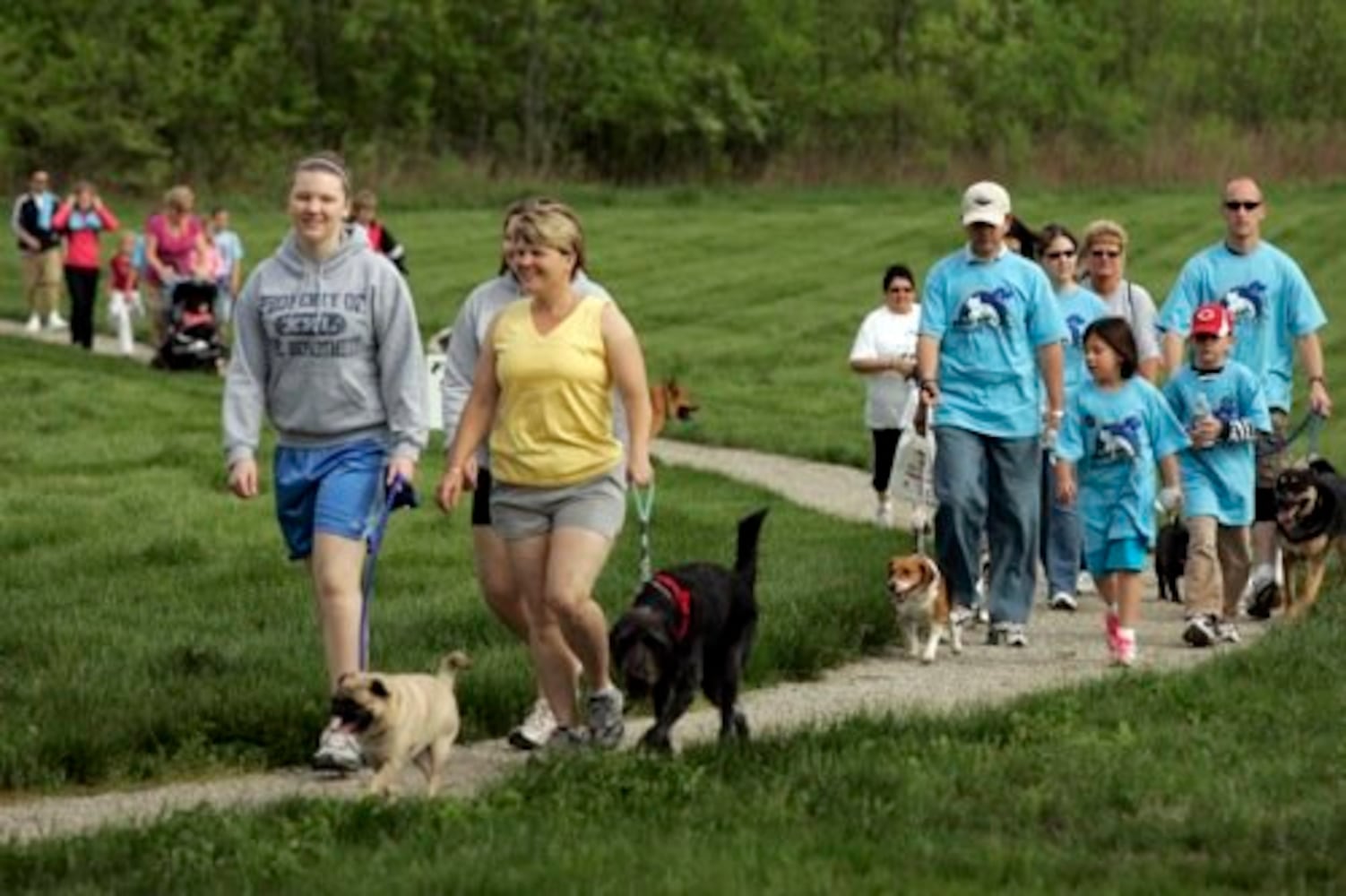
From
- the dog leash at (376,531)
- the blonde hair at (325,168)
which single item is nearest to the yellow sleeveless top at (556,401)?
the dog leash at (376,531)

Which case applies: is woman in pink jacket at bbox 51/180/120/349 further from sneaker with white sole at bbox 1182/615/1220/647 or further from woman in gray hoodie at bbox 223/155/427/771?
woman in gray hoodie at bbox 223/155/427/771

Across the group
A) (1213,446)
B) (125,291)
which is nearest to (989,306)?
(1213,446)

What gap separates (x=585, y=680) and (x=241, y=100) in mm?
60165

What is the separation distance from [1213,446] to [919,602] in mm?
1775

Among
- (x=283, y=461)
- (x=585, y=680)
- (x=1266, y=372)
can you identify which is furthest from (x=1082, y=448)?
(x=283, y=461)

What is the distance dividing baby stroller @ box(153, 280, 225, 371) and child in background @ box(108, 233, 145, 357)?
2.38 m

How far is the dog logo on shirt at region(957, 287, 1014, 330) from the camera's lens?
1372 cm

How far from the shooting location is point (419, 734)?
32.0 feet

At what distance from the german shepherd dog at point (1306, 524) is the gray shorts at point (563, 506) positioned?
5.16 meters

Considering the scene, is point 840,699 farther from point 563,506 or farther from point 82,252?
point 82,252

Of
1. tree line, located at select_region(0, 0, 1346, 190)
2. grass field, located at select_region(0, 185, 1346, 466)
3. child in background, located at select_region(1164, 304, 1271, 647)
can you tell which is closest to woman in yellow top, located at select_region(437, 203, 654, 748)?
child in background, located at select_region(1164, 304, 1271, 647)

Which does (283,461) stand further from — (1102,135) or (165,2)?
(1102,135)

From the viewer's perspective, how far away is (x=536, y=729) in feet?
36.0

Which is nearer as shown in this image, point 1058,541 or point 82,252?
point 1058,541
